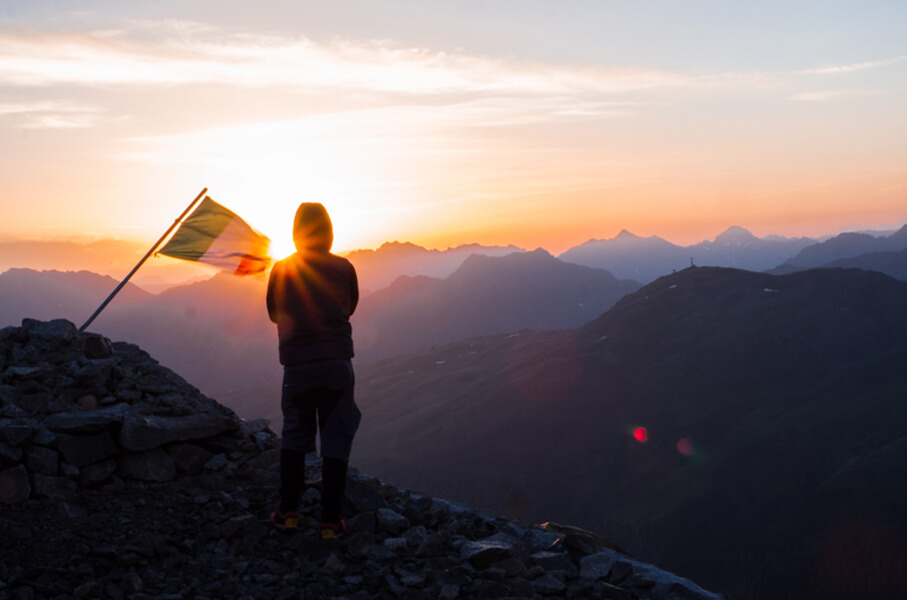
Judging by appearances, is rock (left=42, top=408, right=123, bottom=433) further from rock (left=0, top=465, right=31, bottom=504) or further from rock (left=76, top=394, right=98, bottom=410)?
rock (left=0, top=465, right=31, bottom=504)

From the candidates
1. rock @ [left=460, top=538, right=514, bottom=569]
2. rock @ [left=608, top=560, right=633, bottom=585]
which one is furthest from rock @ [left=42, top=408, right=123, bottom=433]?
rock @ [left=608, top=560, right=633, bottom=585]

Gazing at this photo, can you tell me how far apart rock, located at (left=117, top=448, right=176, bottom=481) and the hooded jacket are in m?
2.55

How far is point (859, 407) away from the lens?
195 metres

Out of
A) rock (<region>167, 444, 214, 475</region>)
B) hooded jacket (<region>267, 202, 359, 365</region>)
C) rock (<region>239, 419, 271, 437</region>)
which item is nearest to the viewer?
hooded jacket (<region>267, 202, 359, 365</region>)

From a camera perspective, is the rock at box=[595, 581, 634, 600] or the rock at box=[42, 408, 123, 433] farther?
the rock at box=[42, 408, 123, 433]

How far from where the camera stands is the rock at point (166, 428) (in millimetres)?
9820

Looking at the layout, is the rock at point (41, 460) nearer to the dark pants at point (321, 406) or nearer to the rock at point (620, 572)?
the dark pants at point (321, 406)

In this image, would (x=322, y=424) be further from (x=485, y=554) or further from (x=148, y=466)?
(x=148, y=466)

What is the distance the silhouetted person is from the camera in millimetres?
8977

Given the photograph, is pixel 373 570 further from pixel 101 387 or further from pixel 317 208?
pixel 101 387

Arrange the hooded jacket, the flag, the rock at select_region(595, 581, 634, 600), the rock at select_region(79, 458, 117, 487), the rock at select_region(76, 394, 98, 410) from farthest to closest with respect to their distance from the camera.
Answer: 1. the flag
2. the rock at select_region(76, 394, 98, 410)
3. the rock at select_region(79, 458, 117, 487)
4. the hooded jacket
5. the rock at select_region(595, 581, 634, 600)

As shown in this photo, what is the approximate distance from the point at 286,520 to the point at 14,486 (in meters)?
3.26

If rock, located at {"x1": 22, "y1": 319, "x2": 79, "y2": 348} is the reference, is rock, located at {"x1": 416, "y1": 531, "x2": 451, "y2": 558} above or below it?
below

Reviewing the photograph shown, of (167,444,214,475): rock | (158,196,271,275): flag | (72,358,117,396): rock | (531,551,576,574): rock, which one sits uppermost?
(158,196,271,275): flag
